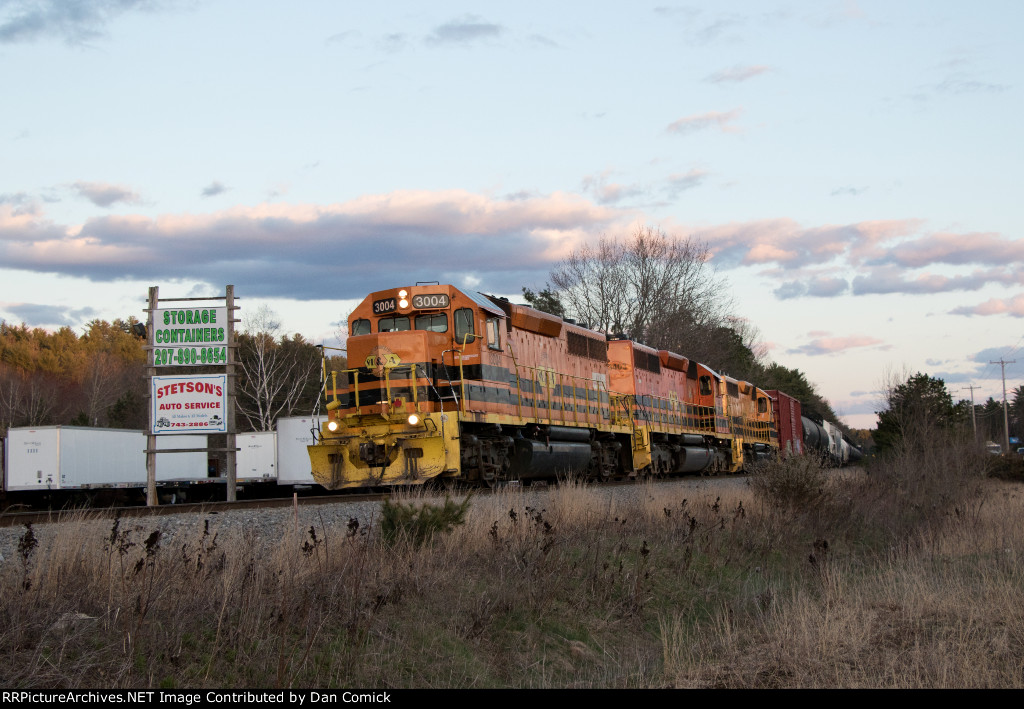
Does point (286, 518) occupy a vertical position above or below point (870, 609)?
above

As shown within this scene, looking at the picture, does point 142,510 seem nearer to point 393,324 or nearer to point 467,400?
point 467,400

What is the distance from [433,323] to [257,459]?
17275 mm

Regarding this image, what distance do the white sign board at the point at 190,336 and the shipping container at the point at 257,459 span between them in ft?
39.9

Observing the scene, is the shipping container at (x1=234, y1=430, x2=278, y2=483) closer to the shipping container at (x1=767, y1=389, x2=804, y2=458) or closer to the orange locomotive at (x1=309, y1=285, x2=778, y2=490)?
the orange locomotive at (x1=309, y1=285, x2=778, y2=490)

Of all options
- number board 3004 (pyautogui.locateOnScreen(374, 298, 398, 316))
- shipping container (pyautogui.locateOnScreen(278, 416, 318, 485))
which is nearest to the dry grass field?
number board 3004 (pyautogui.locateOnScreen(374, 298, 398, 316))

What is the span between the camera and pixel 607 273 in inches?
1965

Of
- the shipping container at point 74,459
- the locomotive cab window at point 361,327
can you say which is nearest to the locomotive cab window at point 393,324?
the locomotive cab window at point 361,327

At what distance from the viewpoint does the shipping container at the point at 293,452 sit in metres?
30.2

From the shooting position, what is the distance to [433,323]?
1734cm

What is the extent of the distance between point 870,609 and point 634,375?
15378 mm

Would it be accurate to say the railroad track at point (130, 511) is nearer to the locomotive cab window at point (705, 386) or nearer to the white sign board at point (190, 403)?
the white sign board at point (190, 403)

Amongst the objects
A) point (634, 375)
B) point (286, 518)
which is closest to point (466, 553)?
point (286, 518)

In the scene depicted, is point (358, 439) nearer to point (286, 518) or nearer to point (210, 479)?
point (286, 518)

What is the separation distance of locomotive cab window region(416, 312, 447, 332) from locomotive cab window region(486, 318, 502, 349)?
84 centimetres
